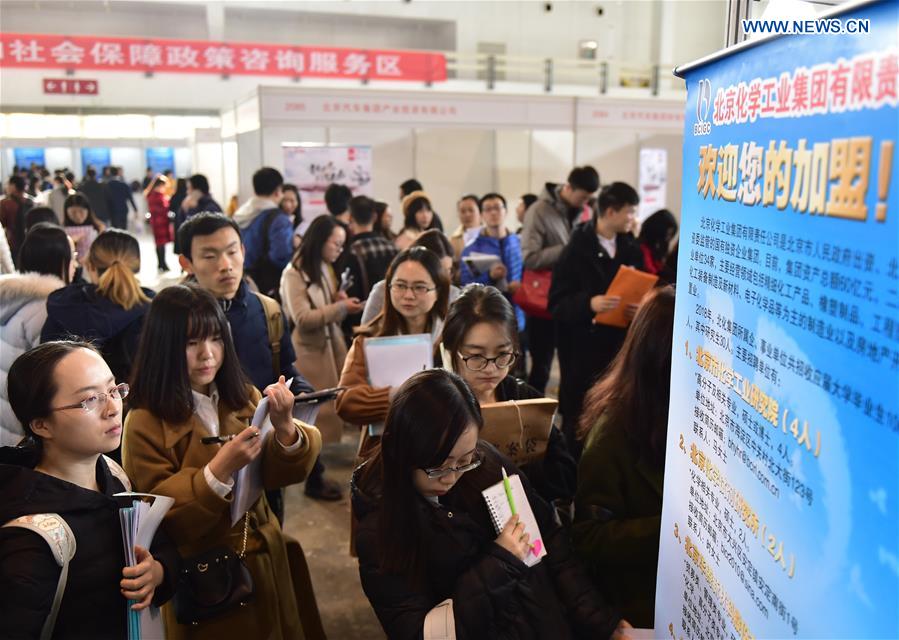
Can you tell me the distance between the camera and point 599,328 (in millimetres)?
3670

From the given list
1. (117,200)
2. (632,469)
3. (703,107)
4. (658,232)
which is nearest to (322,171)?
(658,232)

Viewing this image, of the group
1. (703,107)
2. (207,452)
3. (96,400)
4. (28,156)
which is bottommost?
(207,452)

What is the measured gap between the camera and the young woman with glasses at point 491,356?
215 cm

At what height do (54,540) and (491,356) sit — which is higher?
(491,356)

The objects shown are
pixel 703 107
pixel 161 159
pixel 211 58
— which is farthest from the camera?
pixel 161 159

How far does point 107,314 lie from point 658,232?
2.91 metres

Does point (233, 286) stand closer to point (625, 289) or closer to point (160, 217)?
point (625, 289)

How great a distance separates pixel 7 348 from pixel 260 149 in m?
4.16

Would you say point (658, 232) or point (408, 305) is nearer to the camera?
point (408, 305)

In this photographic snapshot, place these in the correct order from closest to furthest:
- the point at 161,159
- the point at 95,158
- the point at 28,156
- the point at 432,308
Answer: the point at 432,308 < the point at 28,156 < the point at 95,158 < the point at 161,159

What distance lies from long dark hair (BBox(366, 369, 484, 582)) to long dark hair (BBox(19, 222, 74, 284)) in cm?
206

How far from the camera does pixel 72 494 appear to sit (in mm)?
1481

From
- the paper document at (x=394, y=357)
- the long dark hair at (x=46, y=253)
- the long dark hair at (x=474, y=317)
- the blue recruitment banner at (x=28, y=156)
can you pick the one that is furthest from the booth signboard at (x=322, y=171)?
the blue recruitment banner at (x=28, y=156)

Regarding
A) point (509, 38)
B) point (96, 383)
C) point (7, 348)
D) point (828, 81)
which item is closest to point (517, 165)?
point (7, 348)
